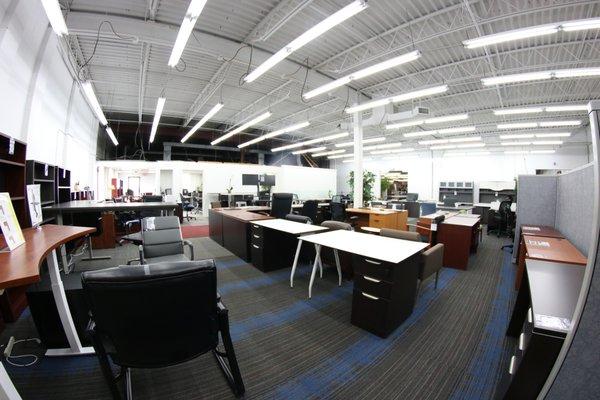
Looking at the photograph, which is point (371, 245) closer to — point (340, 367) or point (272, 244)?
point (340, 367)

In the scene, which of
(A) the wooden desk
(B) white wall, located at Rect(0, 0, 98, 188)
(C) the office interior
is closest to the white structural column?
(C) the office interior

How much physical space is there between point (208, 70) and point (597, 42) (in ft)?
24.9

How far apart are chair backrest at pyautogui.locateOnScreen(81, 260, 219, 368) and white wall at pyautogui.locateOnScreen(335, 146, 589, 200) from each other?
1422cm

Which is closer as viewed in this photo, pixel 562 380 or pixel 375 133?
pixel 562 380

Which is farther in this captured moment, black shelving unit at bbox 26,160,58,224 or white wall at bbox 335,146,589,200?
white wall at bbox 335,146,589,200

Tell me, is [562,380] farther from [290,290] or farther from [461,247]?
[461,247]

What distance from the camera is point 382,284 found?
6.54 ft

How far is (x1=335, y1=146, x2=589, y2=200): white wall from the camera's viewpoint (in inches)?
414

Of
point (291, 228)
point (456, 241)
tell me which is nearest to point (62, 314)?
point (291, 228)

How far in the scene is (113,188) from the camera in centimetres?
1127

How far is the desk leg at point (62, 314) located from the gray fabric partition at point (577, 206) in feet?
13.1

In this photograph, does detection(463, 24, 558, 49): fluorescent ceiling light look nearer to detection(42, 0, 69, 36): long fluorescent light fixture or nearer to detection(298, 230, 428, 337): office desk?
detection(298, 230, 428, 337): office desk

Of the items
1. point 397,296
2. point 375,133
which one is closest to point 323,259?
point 397,296

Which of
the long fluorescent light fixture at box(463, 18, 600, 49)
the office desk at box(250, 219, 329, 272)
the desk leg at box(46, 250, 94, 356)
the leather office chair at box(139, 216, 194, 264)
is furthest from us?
the office desk at box(250, 219, 329, 272)
